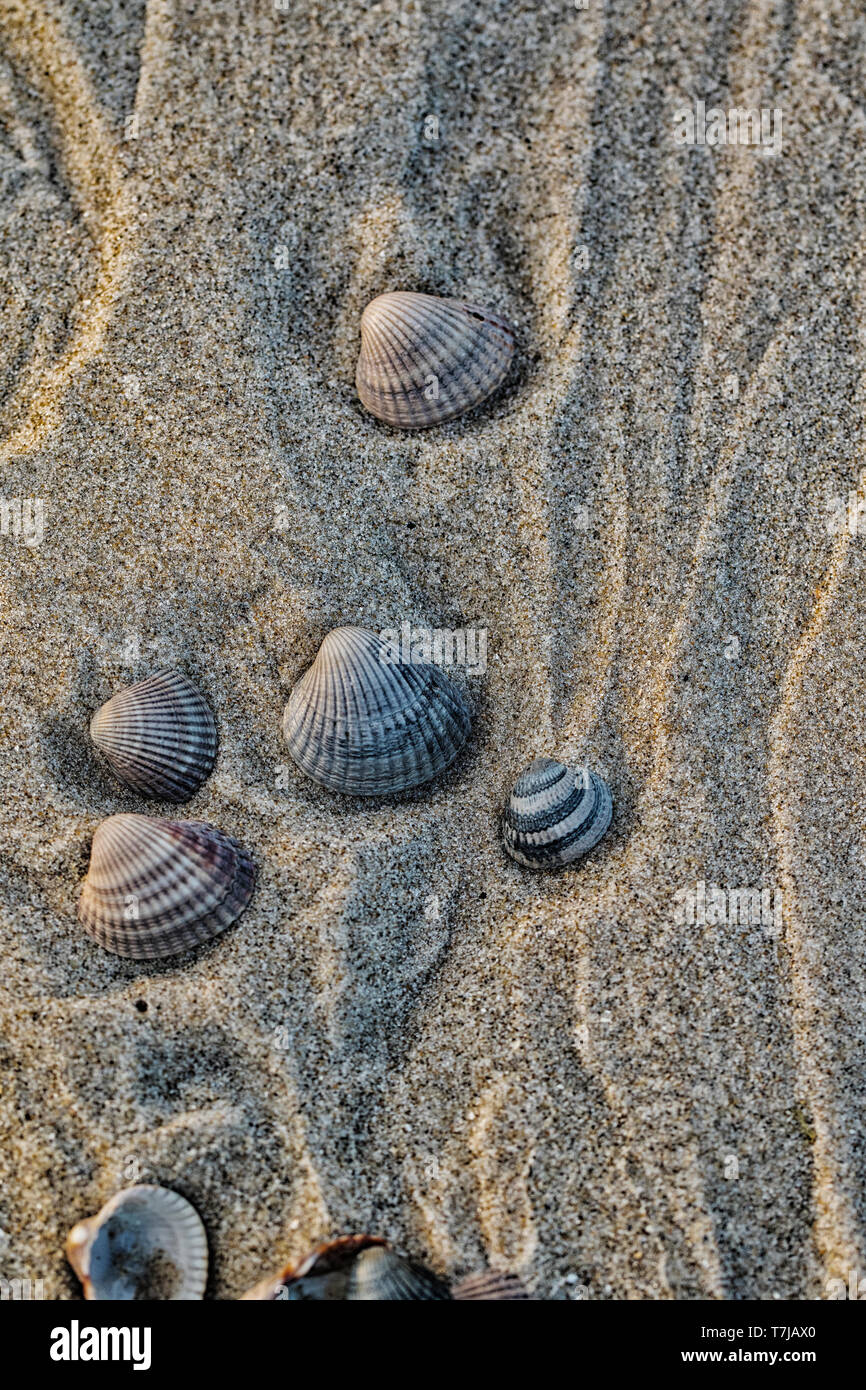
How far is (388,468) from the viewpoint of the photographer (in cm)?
416

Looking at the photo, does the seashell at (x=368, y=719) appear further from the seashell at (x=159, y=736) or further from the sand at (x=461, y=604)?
the seashell at (x=159, y=736)

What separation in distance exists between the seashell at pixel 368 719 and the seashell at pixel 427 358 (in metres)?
0.99

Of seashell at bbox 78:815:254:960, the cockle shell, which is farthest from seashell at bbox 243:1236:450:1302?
seashell at bbox 78:815:254:960

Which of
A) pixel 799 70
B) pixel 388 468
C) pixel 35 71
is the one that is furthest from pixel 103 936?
pixel 799 70

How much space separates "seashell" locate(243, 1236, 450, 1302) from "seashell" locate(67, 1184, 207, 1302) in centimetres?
20

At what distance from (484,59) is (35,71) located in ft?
6.30

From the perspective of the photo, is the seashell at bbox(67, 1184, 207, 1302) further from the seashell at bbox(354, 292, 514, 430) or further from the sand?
the seashell at bbox(354, 292, 514, 430)

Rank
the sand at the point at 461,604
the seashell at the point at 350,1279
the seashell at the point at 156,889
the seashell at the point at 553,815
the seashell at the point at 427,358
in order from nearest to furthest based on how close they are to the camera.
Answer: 1. the seashell at the point at 350,1279
2. the sand at the point at 461,604
3. the seashell at the point at 156,889
4. the seashell at the point at 553,815
5. the seashell at the point at 427,358

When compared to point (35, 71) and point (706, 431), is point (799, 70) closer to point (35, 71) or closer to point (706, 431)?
point (706, 431)

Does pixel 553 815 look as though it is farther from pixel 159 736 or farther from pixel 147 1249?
pixel 147 1249

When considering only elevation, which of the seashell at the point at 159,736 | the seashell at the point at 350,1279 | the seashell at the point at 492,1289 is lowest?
the seashell at the point at 492,1289

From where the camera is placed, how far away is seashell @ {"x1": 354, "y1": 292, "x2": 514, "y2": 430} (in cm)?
410

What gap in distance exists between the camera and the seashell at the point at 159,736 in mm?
3729

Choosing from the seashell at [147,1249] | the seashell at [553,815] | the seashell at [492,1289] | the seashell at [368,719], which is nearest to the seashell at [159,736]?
the seashell at [368,719]
